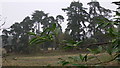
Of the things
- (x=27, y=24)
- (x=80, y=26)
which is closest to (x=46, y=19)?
(x=27, y=24)

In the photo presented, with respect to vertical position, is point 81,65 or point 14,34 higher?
point 81,65

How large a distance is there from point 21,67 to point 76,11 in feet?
64.4

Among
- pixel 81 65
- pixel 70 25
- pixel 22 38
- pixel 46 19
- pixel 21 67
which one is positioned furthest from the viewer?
pixel 46 19

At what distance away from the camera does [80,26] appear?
31.9 metres

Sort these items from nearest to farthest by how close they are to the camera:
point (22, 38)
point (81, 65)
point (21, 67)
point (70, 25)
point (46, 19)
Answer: point (81, 65), point (21, 67), point (22, 38), point (70, 25), point (46, 19)

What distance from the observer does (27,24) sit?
31.9m

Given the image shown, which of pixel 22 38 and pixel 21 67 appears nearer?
pixel 21 67

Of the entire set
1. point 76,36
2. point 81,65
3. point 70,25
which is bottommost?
point 76,36

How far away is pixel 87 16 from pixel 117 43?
32.5 meters

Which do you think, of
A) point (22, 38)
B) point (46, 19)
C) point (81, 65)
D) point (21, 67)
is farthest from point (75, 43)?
point (46, 19)

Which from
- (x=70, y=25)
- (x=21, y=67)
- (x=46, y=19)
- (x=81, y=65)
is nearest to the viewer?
(x=81, y=65)

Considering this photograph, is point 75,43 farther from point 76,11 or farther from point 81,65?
point 76,11

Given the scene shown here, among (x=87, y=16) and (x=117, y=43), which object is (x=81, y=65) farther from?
(x=87, y=16)

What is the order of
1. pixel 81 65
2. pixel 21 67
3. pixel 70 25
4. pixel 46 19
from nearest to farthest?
pixel 81 65, pixel 21 67, pixel 70 25, pixel 46 19
